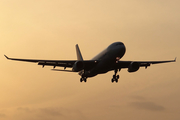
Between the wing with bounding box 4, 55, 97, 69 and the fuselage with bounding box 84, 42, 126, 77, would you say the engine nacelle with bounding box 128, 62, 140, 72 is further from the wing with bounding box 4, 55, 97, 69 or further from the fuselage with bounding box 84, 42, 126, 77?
the wing with bounding box 4, 55, 97, 69

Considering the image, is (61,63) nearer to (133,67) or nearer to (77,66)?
(77,66)

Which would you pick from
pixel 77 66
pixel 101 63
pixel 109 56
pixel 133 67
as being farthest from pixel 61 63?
pixel 133 67

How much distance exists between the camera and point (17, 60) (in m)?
53.9

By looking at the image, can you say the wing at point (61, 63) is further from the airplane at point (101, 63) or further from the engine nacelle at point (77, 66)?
the engine nacelle at point (77, 66)

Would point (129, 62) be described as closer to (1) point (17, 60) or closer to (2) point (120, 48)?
(2) point (120, 48)

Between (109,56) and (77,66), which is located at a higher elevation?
(109,56)

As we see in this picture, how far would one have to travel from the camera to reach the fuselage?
53250 mm

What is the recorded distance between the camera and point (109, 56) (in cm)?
5378

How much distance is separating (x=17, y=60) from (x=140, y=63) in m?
22.5

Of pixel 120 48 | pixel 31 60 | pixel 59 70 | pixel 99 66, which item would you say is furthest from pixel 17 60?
pixel 120 48

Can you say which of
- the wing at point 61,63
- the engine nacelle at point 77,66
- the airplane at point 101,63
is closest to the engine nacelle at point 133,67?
the airplane at point 101,63

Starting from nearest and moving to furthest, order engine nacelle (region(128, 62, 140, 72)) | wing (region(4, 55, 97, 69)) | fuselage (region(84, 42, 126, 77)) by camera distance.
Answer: fuselage (region(84, 42, 126, 77))
wing (region(4, 55, 97, 69))
engine nacelle (region(128, 62, 140, 72))

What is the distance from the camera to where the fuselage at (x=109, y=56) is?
53250 millimetres

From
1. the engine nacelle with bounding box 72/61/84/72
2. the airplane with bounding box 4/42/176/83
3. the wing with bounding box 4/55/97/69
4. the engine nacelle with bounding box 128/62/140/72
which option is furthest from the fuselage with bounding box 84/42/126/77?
the engine nacelle with bounding box 128/62/140/72
